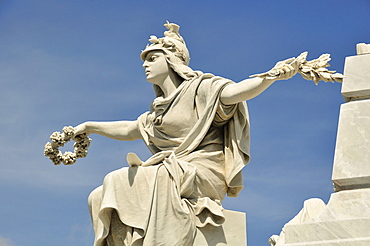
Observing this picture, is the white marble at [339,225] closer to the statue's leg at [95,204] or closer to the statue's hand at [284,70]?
the statue's hand at [284,70]

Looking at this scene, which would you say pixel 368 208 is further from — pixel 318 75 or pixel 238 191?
pixel 238 191

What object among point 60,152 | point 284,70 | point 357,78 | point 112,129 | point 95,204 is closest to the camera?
point 357,78

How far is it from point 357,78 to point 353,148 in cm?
80

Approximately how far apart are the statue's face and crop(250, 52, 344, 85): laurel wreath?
178cm

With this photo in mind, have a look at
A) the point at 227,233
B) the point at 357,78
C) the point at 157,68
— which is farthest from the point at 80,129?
the point at 357,78

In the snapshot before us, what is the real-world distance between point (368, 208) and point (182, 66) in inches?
149

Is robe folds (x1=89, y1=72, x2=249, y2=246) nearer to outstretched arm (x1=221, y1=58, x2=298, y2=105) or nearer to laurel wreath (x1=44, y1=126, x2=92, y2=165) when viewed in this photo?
outstretched arm (x1=221, y1=58, x2=298, y2=105)

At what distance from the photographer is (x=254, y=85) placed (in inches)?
360

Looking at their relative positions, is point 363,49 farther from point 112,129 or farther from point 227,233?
point 112,129

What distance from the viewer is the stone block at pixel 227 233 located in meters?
9.01

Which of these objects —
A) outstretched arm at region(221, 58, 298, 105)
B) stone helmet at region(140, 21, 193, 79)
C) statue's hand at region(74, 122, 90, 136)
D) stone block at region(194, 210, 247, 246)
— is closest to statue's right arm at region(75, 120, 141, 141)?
statue's hand at region(74, 122, 90, 136)

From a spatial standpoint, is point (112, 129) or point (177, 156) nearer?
point (177, 156)

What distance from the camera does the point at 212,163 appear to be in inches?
376

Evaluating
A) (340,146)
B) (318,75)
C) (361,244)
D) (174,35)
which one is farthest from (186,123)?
(361,244)
